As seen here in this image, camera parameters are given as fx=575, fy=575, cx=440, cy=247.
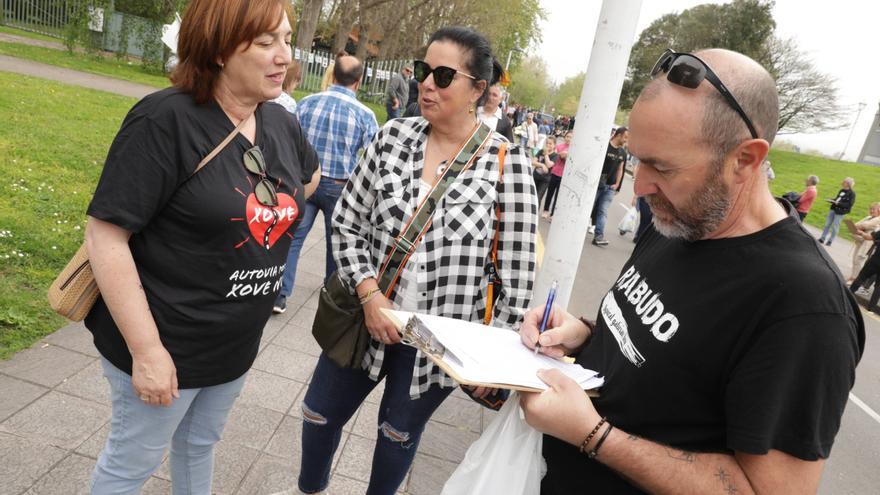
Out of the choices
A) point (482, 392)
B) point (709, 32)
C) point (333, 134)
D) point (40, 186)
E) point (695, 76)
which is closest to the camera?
point (695, 76)

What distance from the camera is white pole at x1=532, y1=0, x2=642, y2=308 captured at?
3.40m

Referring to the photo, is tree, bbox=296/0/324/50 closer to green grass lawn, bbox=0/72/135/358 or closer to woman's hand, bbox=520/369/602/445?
green grass lawn, bbox=0/72/135/358

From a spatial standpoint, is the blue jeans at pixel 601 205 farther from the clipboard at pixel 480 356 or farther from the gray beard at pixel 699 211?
the gray beard at pixel 699 211

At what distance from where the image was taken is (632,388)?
1.35 meters

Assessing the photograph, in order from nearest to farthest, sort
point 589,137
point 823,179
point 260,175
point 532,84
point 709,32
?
point 260,175 → point 589,137 → point 823,179 → point 709,32 → point 532,84

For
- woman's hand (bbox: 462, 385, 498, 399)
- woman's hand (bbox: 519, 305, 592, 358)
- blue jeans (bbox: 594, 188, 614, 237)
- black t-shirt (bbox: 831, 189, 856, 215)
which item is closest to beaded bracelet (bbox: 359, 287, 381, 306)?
woman's hand (bbox: 462, 385, 498, 399)

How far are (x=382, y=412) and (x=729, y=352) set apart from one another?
4.97ft

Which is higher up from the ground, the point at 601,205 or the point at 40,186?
the point at 601,205

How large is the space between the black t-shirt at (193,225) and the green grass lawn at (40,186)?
2.23m

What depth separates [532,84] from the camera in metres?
113

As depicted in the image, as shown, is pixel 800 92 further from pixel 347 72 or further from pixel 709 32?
pixel 347 72

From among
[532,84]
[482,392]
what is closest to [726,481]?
[482,392]

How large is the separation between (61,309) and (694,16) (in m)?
64.2

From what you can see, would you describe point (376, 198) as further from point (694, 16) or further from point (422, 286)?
point (694, 16)
